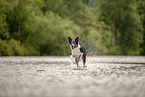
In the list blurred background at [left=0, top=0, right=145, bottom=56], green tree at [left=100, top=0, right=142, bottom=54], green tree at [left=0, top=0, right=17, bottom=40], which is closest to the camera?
green tree at [left=0, top=0, right=17, bottom=40]

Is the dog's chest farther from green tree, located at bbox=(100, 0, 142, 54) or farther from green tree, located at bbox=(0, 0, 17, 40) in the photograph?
green tree, located at bbox=(100, 0, 142, 54)

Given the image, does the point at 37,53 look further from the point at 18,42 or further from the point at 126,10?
the point at 126,10

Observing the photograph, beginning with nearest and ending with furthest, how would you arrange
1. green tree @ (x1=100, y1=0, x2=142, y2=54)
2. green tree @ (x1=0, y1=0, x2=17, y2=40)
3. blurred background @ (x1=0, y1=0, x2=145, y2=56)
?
green tree @ (x1=0, y1=0, x2=17, y2=40) < blurred background @ (x1=0, y1=0, x2=145, y2=56) < green tree @ (x1=100, y1=0, x2=142, y2=54)

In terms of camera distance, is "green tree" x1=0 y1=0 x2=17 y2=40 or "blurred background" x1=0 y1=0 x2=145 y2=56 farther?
"blurred background" x1=0 y1=0 x2=145 y2=56

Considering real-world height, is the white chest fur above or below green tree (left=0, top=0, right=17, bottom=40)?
below

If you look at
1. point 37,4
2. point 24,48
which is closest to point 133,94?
point 24,48

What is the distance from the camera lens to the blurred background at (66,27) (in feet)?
127

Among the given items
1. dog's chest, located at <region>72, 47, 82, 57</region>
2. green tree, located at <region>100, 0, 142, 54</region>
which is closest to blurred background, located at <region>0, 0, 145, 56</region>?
green tree, located at <region>100, 0, 142, 54</region>

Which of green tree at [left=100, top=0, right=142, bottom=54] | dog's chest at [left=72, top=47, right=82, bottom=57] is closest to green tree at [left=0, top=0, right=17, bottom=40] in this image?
green tree at [left=100, top=0, right=142, bottom=54]

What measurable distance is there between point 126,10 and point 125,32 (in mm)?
4940

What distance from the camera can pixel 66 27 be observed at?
44.9 meters

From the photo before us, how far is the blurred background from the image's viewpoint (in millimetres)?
38688

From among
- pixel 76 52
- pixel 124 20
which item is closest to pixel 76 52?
pixel 76 52

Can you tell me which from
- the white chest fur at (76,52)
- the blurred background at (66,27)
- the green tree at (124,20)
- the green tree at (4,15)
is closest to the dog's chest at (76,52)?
the white chest fur at (76,52)
